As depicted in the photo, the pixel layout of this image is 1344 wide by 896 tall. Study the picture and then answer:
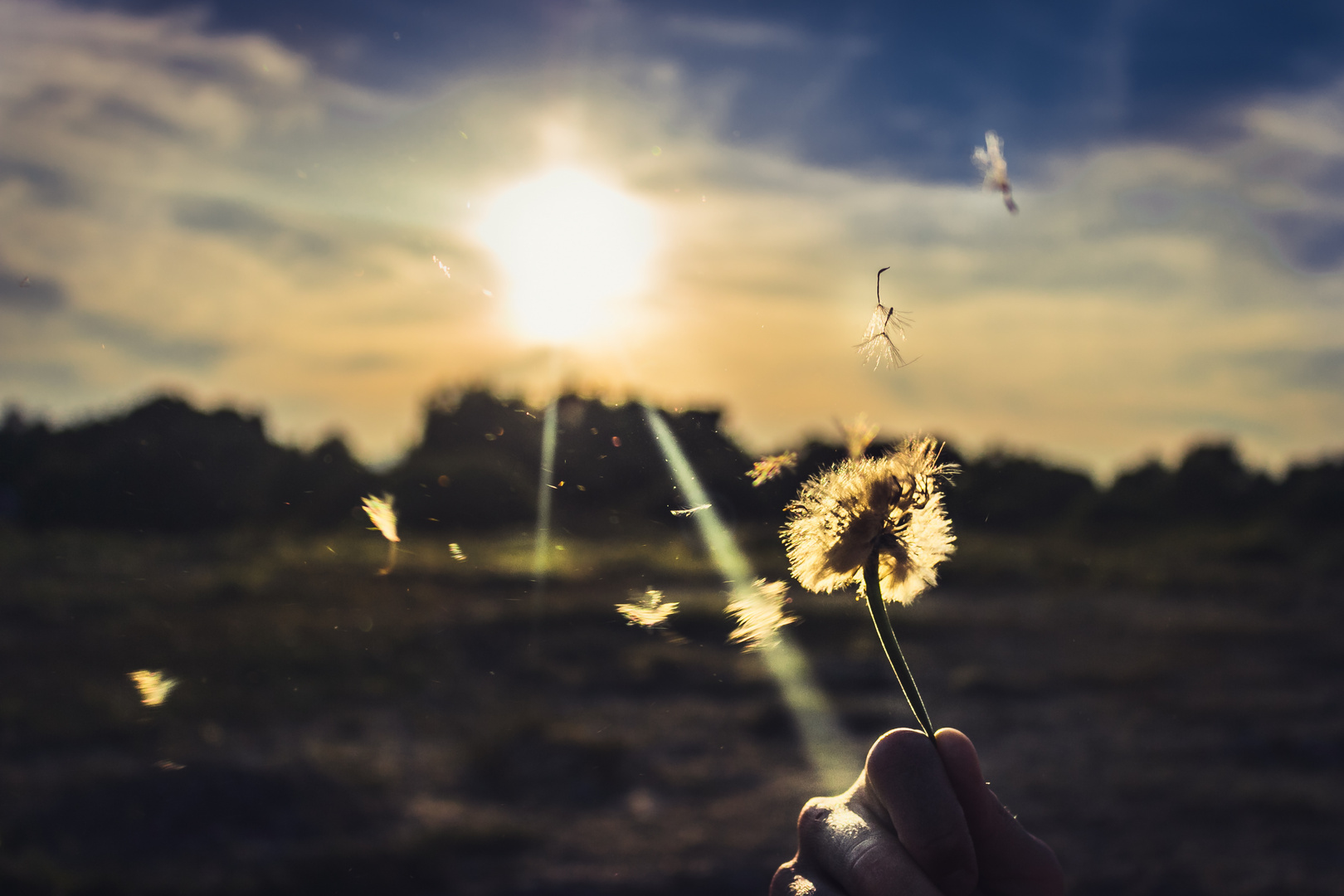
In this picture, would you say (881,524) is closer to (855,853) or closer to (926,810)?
(926,810)

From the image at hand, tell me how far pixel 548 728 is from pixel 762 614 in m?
9.60

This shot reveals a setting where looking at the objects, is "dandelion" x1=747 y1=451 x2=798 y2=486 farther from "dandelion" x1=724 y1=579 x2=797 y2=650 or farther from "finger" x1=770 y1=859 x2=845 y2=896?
"finger" x1=770 y1=859 x2=845 y2=896

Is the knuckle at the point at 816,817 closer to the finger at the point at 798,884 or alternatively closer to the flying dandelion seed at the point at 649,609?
the finger at the point at 798,884

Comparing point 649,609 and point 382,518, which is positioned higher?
point 382,518

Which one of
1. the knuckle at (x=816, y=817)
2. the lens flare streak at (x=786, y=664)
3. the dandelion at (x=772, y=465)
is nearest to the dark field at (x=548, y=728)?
the lens flare streak at (x=786, y=664)

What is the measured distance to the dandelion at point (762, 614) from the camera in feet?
5.18

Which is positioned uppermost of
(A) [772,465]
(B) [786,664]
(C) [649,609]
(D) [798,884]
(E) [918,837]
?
(B) [786,664]

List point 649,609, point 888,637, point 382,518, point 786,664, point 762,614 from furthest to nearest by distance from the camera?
point 786,664 → point 382,518 → point 649,609 → point 762,614 → point 888,637

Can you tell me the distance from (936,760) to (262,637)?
1491 cm

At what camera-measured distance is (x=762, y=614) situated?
5.24 ft

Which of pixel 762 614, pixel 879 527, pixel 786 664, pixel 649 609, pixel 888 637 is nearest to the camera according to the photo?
pixel 888 637

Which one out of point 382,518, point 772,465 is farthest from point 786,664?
point 772,465

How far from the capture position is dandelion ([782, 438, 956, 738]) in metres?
1.38

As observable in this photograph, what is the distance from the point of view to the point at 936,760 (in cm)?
144
